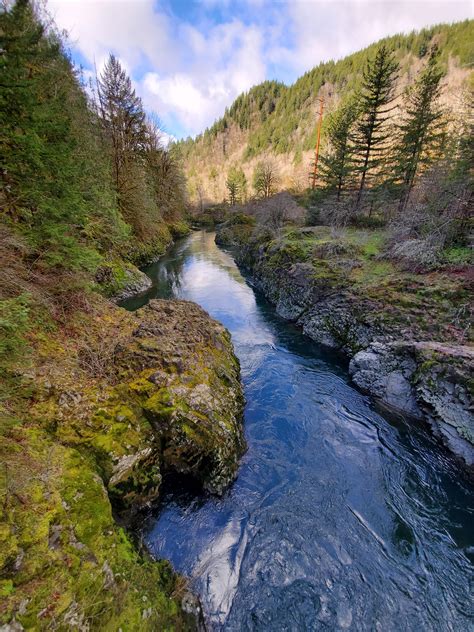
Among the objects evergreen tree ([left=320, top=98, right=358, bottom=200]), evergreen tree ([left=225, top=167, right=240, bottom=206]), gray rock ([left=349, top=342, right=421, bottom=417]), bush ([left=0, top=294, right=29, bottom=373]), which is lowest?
gray rock ([left=349, top=342, right=421, bottom=417])

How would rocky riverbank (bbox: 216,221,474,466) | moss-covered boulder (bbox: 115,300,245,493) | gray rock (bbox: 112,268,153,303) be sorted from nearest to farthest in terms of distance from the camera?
moss-covered boulder (bbox: 115,300,245,493) < rocky riverbank (bbox: 216,221,474,466) < gray rock (bbox: 112,268,153,303)

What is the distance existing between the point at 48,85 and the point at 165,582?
40.2 ft

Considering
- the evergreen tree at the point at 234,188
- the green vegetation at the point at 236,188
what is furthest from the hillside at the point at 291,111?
the evergreen tree at the point at 234,188

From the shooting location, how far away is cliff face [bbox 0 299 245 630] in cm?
256

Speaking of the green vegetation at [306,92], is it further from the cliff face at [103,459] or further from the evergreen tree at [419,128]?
the cliff face at [103,459]

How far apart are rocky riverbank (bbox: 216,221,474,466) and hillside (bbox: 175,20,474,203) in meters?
32.0

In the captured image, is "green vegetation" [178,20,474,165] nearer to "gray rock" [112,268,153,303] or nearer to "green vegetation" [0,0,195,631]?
"gray rock" [112,268,153,303]

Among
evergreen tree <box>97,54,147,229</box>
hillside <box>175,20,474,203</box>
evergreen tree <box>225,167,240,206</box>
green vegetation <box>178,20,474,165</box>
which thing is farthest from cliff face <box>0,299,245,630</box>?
green vegetation <box>178,20,474,165</box>

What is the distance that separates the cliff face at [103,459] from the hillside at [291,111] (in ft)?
135

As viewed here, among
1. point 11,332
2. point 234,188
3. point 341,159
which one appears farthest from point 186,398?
point 234,188

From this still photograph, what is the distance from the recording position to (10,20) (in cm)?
512

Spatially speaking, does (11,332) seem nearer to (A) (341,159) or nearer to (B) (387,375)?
(B) (387,375)

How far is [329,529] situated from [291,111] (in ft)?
310

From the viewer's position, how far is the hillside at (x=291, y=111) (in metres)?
58.2
